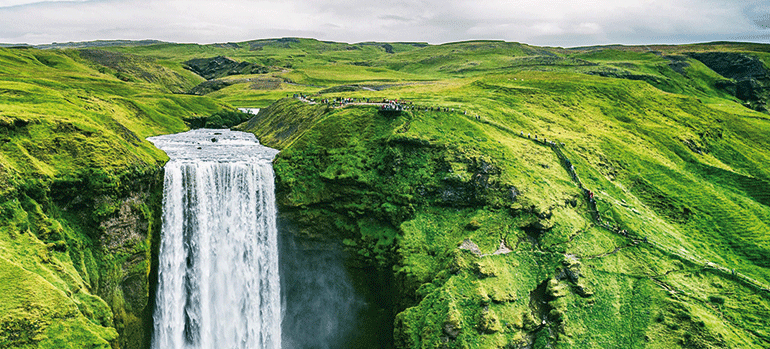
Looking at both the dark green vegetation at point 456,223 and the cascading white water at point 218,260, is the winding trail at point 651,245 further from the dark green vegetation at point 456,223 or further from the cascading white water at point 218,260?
the cascading white water at point 218,260

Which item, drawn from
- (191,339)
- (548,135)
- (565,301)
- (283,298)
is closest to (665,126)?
(548,135)

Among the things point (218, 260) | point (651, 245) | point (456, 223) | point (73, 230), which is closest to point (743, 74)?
point (651, 245)

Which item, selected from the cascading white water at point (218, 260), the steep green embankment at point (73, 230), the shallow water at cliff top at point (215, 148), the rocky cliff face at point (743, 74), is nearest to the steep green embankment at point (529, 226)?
the cascading white water at point (218, 260)

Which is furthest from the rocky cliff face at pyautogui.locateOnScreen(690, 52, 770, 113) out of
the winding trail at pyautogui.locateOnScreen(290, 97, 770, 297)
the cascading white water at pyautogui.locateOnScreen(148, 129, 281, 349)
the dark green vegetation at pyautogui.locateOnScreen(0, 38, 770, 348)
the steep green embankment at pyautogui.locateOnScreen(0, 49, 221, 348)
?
the steep green embankment at pyautogui.locateOnScreen(0, 49, 221, 348)

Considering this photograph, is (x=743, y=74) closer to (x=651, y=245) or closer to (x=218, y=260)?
(x=651, y=245)

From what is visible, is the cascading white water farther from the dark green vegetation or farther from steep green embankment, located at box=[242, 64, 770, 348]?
steep green embankment, located at box=[242, 64, 770, 348]

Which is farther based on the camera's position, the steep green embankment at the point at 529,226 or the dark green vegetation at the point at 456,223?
the steep green embankment at the point at 529,226

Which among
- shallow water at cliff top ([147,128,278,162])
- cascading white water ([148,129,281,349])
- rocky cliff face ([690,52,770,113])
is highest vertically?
rocky cliff face ([690,52,770,113])
